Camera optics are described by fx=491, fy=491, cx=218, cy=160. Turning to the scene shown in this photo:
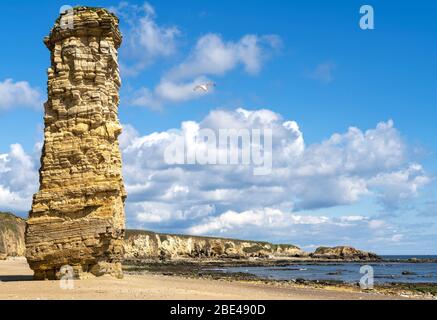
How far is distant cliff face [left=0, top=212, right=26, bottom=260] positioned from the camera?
9444cm

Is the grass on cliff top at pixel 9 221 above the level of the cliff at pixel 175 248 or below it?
above

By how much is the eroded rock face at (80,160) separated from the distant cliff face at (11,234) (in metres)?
70.8

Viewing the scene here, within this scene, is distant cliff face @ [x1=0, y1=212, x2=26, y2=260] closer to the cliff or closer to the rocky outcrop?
the cliff

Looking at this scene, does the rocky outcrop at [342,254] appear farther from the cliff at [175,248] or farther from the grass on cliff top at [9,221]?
the grass on cliff top at [9,221]

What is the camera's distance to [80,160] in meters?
27.1

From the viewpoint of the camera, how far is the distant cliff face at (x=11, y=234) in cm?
9444

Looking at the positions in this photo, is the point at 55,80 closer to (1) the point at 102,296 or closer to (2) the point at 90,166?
(2) the point at 90,166

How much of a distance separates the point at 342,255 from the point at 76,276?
5547 inches

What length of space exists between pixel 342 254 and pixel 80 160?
468ft

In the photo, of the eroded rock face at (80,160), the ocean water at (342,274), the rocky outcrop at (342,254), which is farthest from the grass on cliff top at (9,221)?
the rocky outcrop at (342,254)

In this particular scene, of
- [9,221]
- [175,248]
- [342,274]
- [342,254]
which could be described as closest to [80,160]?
[342,274]

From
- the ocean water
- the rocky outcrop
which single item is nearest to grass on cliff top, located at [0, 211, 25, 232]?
the ocean water

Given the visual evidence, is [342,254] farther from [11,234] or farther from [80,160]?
[80,160]
